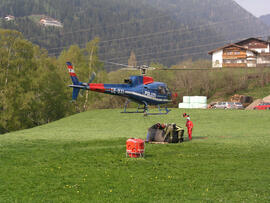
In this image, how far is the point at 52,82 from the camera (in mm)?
72188

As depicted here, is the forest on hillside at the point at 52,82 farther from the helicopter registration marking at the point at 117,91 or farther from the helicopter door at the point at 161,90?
the helicopter registration marking at the point at 117,91

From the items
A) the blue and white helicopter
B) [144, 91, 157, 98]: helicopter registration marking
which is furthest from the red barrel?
[144, 91, 157, 98]: helicopter registration marking

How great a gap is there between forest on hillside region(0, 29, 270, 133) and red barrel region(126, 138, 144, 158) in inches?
1341

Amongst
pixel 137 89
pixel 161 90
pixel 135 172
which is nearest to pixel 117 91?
pixel 137 89

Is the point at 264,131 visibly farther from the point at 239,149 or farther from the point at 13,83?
the point at 13,83

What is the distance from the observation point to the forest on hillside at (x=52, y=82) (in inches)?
2522

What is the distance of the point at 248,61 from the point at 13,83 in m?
74.7

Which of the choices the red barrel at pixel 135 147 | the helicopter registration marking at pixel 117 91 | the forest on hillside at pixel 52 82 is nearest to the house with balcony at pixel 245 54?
the forest on hillside at pixel 52 82

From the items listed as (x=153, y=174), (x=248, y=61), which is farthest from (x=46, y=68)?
(x=248, y=61)

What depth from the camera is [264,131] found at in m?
37.5

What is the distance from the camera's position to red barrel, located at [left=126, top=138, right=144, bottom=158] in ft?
72.2

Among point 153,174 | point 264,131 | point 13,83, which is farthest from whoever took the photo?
point 13,83

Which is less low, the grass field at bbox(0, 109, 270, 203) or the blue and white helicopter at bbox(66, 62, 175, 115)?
the blue and white helicopter at bbox(66, 62, 175, 115)

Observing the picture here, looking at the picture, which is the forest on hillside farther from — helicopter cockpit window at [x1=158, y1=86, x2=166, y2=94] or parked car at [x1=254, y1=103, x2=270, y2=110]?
helicopter cockpit window at [x1=158, y1=86, x2=166, y2=94]
